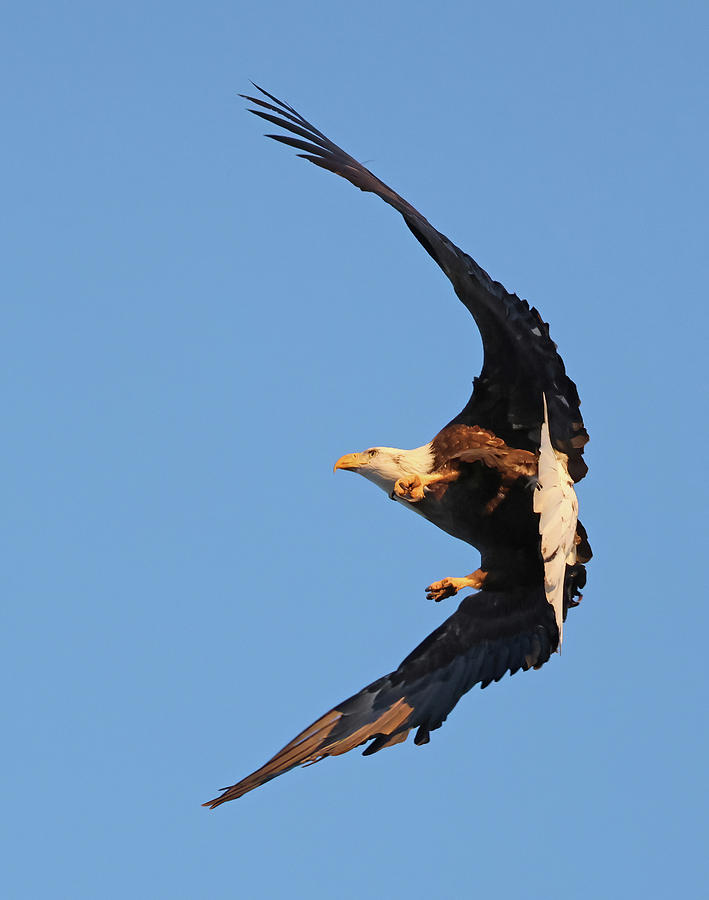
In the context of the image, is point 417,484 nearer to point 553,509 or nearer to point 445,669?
point 553,509

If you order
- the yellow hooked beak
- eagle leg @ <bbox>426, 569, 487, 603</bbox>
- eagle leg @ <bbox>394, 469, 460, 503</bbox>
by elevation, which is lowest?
eagle leg @ <bbox>426, 569, 487, 603</bbox>

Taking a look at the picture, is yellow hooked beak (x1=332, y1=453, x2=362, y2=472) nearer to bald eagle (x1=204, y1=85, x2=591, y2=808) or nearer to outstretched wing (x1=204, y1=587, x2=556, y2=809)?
bald eagle (x1=204, y1=85, x2=591, y2=808)

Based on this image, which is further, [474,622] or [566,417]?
[474,622]

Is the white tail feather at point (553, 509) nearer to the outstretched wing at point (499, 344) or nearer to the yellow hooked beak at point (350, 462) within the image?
the outstretched wing at point (499, 344)

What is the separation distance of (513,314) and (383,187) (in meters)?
1.04

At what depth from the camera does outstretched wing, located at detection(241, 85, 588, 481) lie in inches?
395

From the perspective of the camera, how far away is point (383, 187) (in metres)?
10.2

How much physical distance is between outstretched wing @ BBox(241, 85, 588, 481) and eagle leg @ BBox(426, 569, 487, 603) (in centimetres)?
93

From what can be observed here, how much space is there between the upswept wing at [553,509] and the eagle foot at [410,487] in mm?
776

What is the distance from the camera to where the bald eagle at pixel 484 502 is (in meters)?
10.2

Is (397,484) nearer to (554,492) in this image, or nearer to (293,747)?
(554,492)

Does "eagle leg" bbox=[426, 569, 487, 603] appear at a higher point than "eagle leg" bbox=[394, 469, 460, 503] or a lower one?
lower

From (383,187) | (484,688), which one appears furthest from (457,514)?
(383,187)

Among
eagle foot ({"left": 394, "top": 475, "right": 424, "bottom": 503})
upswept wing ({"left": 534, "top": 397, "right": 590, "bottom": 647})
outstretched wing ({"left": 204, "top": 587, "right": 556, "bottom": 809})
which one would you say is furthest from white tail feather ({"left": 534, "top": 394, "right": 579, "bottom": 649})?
eagle foot ({"left": 394, "top": 475, "right": 424, "bottom": 503})
